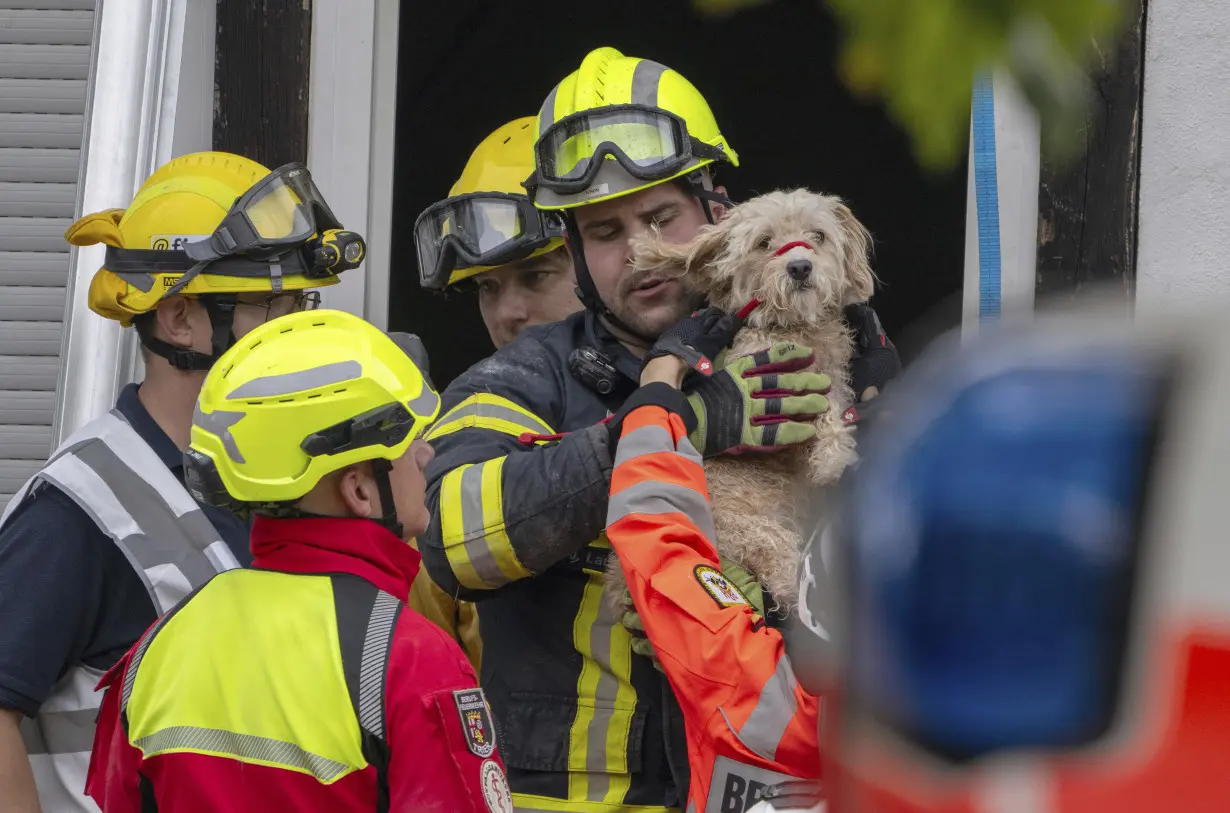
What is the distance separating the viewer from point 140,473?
107 inches

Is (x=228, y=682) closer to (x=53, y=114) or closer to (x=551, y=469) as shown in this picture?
(x=551, y=469)

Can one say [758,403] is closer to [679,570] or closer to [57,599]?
[679,570]

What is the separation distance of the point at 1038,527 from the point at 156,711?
1485 millimetres

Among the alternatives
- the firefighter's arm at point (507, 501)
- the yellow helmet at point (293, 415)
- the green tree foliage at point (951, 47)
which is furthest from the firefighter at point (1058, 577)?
the firefighter's arm at point (507, 501)

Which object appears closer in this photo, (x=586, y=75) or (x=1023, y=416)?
(x=1023, y=416)

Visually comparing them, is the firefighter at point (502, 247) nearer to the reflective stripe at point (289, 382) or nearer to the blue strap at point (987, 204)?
the blue strap at point (987, 204)

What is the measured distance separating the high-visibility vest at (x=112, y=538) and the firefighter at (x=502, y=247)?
117cm

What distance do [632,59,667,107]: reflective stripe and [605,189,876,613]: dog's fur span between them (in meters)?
0.31

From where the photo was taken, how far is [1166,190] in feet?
11.7

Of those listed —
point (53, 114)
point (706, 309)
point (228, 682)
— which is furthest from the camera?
point (53, 114)

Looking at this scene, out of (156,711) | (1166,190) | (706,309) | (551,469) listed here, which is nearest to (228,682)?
(156,711)

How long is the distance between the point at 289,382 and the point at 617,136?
1.01m

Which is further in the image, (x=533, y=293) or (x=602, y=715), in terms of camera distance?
(x=533, y=293)

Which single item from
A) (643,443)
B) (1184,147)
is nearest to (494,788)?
(643,443)
